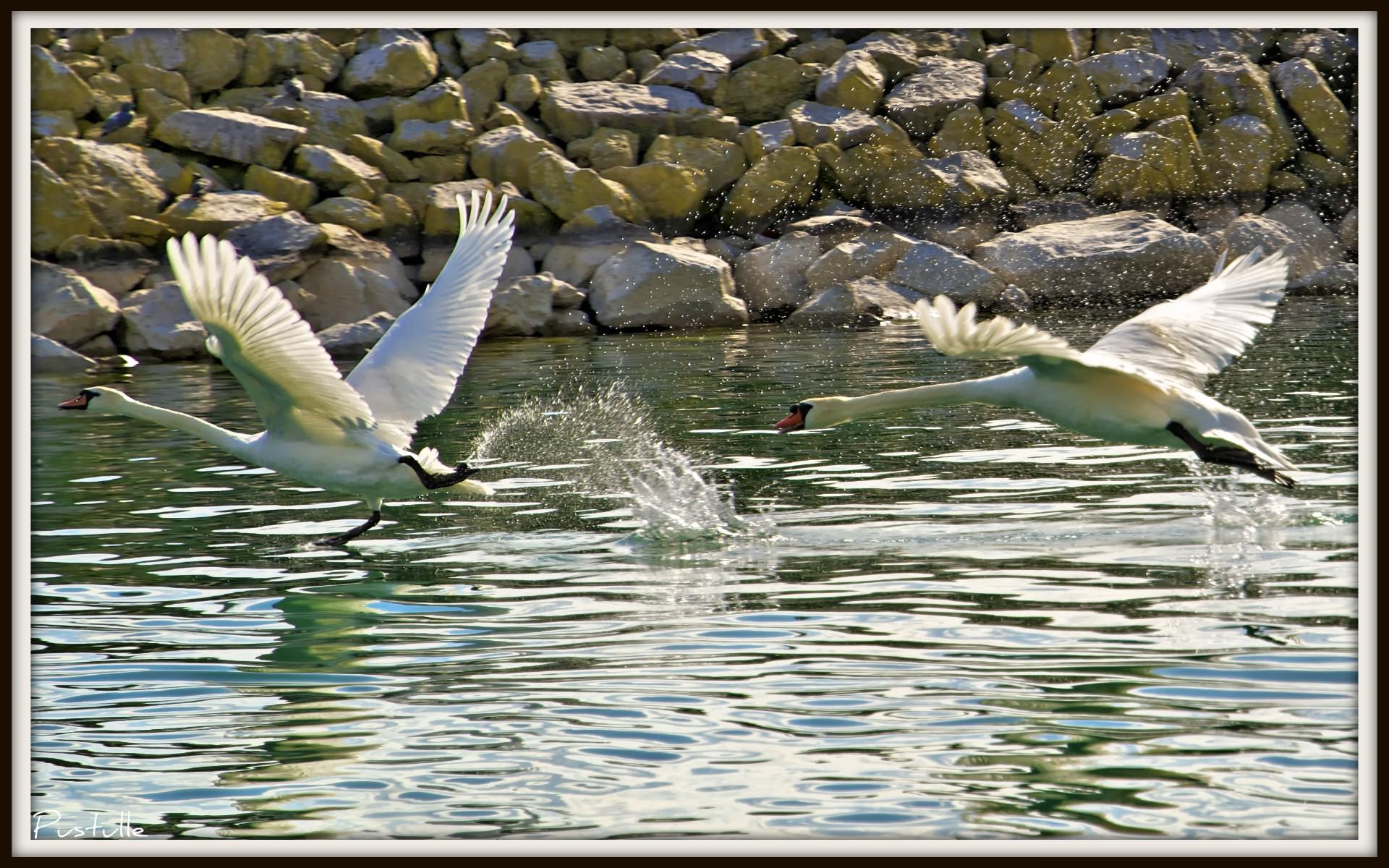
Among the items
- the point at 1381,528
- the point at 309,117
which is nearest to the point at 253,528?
the point at 1381,528

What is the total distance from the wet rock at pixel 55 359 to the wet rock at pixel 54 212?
1839mm

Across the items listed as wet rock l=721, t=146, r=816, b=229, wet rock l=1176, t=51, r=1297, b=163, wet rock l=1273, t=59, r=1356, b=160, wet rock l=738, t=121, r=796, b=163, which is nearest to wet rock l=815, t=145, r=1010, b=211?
wet rock l=721, t=146, r=816, b=229

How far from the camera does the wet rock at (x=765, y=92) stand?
21.5 metres

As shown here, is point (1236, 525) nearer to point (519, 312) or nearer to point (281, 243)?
point (519, 312)

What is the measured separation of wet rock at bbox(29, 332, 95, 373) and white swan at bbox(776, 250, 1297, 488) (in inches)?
423

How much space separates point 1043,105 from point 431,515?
14225 mm

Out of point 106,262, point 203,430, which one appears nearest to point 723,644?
point 203,430

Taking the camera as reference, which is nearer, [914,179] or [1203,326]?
[1203,326]

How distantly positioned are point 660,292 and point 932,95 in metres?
5.19

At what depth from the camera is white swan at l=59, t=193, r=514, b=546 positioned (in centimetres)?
655

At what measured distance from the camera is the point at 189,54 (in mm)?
20625

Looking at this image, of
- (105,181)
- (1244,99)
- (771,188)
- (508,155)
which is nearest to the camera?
(105,181)

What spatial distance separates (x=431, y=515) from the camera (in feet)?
29.9

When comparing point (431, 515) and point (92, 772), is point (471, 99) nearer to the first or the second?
point (431, 515)
